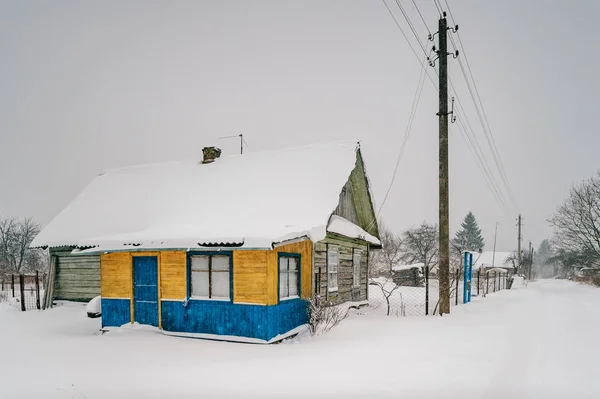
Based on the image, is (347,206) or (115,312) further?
(347,206)

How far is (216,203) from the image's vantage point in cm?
1345

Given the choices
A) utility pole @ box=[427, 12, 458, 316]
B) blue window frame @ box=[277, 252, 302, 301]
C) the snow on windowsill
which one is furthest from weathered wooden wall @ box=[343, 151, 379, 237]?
the snow on windowsill

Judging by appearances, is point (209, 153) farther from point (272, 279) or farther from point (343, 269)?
point (272, 279)

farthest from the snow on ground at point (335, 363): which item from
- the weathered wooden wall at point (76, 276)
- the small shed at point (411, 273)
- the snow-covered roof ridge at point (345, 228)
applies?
the small shed at point (411, 273)

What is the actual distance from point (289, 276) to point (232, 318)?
2.06 metres

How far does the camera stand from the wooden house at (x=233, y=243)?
1019cm

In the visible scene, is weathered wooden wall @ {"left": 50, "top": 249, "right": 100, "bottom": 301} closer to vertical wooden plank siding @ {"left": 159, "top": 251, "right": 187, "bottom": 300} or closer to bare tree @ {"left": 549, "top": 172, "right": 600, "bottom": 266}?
vertical wooden plank siding @ {"left": 159, "top": 251, "right": 187, "bottom": 300}

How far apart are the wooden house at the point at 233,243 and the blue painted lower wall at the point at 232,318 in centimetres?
3

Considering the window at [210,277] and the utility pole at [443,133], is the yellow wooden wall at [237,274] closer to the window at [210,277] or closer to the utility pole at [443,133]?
the window at [210,277]

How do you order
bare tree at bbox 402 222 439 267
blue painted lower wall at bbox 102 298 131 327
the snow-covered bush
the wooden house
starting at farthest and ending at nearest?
bare tree at bbox 402 222 439 267 → blue painted lower wall at bbox 102 298 131 327 → the snow-covered bush → the wooden house

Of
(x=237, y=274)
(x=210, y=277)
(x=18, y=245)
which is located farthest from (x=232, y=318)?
(x=18, y=245)

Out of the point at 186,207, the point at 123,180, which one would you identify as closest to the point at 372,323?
the point at 186,207

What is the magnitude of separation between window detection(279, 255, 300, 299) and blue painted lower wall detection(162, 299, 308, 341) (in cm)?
28

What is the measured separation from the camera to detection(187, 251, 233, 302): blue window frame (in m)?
10.6
